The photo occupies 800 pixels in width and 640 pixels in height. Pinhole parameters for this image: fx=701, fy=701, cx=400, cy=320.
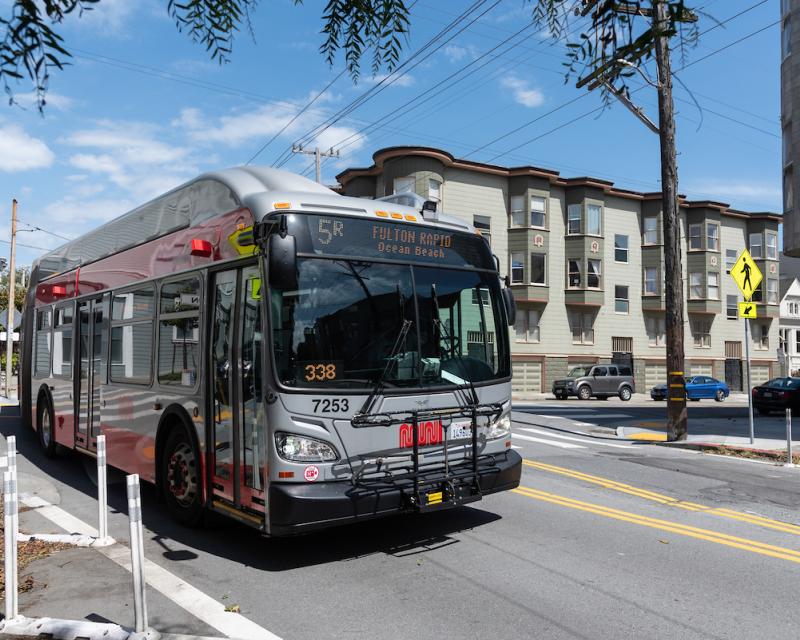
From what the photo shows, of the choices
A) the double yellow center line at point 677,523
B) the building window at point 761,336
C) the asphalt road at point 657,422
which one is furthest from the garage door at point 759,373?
the double yellow center line at point 677,523

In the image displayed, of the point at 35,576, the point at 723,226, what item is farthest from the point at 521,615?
the point at 723,226

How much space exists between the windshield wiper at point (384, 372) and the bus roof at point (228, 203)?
1.10m

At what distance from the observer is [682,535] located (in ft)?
22.4

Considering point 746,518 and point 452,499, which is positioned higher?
point 452,499

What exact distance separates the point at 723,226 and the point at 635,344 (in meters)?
11.7

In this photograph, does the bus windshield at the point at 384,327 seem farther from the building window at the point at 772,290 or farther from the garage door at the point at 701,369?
the building window at the point at 772,290

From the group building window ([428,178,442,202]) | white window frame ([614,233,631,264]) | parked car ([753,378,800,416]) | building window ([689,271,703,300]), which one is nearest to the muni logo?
parked car ([753,378,800,416])

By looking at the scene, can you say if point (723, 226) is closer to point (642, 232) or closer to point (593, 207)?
point (642, 232)

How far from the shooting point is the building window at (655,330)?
44312 millimetres

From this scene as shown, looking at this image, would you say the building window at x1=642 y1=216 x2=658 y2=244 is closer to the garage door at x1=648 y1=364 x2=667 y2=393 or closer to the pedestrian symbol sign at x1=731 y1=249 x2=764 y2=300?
the garage door at x1=648 y1=364 x2=667 y2=393

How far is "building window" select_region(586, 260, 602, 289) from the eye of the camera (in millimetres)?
41844

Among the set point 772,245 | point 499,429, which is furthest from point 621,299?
point 499,429

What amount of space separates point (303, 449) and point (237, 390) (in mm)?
904

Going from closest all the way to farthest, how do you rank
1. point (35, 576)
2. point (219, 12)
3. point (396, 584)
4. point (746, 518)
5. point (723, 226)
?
1. point (219, 12)
2. point (396, 584)
3. point (35, 576)
4. point (746, 518)
5. point (723, 226)
